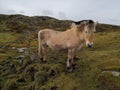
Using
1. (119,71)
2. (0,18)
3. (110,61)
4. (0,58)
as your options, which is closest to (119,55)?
(110,61)

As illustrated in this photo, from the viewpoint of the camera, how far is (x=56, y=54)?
80.9 ft

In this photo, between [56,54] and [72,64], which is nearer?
[72,64]

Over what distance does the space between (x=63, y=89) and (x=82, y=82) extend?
1.37 meters

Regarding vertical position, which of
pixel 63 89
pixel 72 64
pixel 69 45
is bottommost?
pixel 63 89

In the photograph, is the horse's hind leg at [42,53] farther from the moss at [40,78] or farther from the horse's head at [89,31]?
the horse's head at [89,31]

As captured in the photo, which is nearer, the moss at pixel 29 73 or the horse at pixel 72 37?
the horse at pixel 72 37

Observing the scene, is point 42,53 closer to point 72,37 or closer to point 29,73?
point 29,73

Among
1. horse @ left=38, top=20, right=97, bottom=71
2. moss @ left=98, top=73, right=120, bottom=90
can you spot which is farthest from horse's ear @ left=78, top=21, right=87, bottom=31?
moss @ left=98, top=73, right=120, bottom=90

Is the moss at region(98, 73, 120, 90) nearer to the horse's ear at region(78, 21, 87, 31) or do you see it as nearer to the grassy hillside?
the grassy hillside

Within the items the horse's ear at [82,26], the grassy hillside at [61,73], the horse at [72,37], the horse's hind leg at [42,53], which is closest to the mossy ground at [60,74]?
the grassy hillside at [61,73]

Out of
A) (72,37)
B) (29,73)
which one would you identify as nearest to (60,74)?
(72,37)

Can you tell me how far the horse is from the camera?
59.1 feet

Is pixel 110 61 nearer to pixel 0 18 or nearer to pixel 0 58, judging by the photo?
pixel 0 58

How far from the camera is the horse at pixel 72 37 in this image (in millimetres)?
18016
